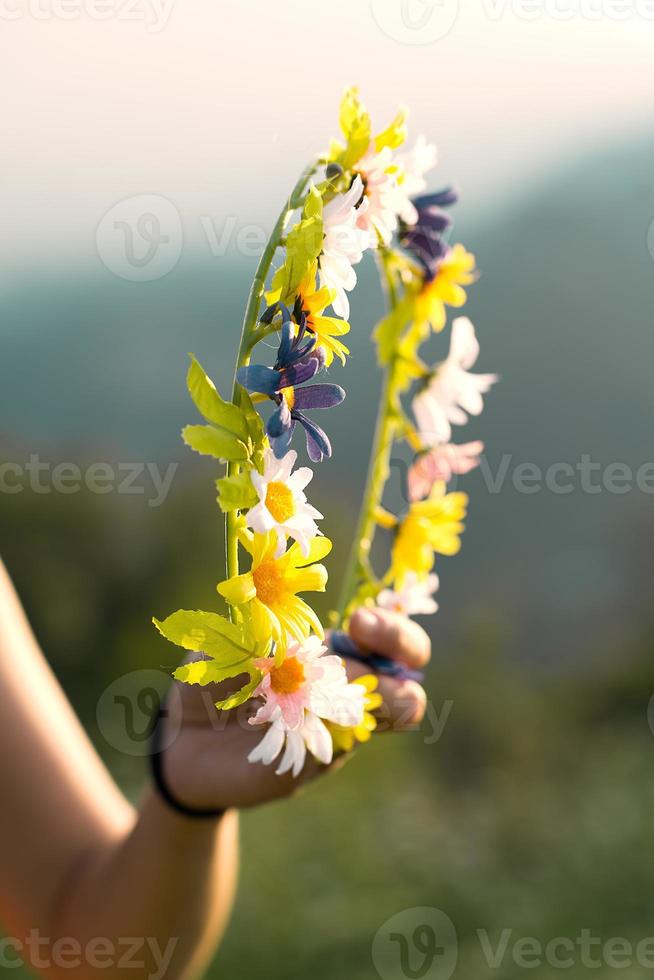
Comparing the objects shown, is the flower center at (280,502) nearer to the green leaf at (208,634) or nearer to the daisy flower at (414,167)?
the green leaf at (208,634)

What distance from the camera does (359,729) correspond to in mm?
649

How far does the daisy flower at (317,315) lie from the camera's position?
0.52 metres

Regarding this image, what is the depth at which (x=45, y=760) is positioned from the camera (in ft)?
2.91

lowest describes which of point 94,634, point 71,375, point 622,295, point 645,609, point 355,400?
point 94,634

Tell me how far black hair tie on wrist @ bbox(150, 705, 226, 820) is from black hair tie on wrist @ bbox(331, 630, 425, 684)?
0.59 ft

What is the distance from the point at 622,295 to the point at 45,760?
3259 mm

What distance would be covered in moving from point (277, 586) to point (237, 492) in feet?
0.20

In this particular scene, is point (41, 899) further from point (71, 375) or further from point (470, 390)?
point (71, 375)

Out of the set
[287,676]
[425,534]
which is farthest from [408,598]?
[287,676]

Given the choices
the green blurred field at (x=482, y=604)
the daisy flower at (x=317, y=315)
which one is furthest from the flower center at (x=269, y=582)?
the green blurred field at (x=482, y=604)

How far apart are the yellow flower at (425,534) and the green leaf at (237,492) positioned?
0.30m

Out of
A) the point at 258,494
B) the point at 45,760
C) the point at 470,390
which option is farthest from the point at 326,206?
the point at 45,760

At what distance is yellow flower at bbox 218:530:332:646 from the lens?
51 centimetres

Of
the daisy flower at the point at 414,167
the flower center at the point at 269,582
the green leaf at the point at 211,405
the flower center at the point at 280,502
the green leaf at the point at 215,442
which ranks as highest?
the daisy flower at the point at 414,167
